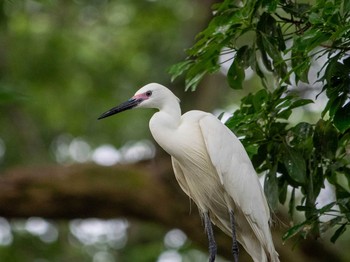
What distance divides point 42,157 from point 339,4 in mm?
5120

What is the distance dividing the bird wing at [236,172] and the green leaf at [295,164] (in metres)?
0.16

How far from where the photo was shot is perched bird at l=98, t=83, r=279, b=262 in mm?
2695

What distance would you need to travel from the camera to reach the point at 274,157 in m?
2.61

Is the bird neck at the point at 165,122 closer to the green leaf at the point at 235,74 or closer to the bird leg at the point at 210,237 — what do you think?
the green leaf at the point at 235,74

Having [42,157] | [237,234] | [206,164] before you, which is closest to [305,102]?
[206,164]

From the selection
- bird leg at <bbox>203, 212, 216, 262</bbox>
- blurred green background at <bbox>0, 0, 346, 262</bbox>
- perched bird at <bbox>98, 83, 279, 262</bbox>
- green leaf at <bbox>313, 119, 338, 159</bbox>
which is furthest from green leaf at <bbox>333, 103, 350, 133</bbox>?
blurred green background at <bbox>0, 0, 346, 262</bbox>

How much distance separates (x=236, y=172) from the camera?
2.71m

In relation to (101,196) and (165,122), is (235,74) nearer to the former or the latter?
(165,122)

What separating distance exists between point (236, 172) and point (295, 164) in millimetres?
253

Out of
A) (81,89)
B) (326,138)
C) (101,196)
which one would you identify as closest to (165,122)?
(326,138)

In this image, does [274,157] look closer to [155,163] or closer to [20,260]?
[155,163]

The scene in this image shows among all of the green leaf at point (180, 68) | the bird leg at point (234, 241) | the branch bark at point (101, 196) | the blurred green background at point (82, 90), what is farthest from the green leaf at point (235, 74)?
the blurred green background at point (82, 90)

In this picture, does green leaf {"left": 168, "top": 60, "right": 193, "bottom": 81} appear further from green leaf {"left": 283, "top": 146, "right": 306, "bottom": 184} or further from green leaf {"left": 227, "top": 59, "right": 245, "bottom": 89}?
green leaf {"left": 283, "top": 146, "right": 306, "bottom": 184}

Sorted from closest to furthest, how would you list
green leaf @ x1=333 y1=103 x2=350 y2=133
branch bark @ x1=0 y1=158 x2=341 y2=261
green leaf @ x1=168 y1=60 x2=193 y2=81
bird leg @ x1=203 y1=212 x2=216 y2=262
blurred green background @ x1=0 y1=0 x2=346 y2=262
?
1. green leaf @ x1=333 y1=103 x2=350 y2=133
2. green leaf @ x1=168 y1=60 x2=193 y2=81
3. bird leg @ x1=203 y1=212 x2=216 y2=262
4. branch bark @ x1=0 y1=158 x2=341 y2=261
5. blurred green background @ x1=0 y1=0 x2=346 y2=262
